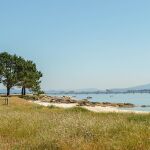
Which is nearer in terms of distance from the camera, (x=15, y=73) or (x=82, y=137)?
(x=82, y=137)

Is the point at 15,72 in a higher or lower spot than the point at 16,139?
higher

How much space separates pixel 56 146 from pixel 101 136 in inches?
54.3

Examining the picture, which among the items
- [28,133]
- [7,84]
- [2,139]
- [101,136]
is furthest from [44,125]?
[7,84]

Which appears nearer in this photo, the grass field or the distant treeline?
the grass field

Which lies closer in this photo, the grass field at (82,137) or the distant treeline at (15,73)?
the grass field at (82,137)

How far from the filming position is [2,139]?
53.9ft

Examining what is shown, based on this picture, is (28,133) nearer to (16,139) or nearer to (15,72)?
(16,139)

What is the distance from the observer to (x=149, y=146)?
1052 cm

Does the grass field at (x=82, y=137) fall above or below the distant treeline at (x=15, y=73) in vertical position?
below

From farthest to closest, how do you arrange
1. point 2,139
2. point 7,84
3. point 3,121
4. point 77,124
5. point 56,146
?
1. point 7,84
2. point 3,121
3. point 2,139
4. point 77,124
5. point 56,146

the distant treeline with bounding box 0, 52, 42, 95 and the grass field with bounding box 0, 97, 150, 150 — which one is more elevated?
the distant treeline with bounding box 0, 52, 42, 95

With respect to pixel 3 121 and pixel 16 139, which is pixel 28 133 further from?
pixel 3 121

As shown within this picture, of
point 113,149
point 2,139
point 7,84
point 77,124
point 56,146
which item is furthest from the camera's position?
point 7,84

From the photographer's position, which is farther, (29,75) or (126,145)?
(29,75)
